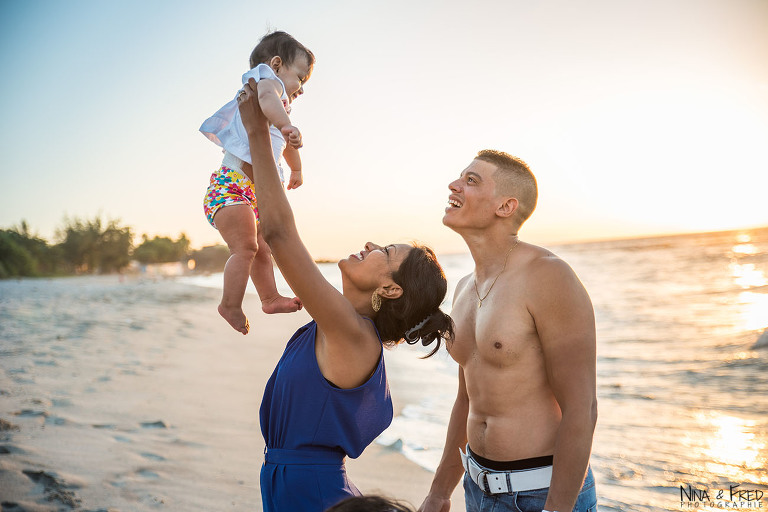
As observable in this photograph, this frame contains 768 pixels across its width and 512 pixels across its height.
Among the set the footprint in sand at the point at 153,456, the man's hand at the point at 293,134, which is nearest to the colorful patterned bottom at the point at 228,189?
the man's hand at the point at 293,134

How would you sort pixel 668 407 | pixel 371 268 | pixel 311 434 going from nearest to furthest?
1. pixel 311 434
2. pixel 371 268
3. pixel 668 407

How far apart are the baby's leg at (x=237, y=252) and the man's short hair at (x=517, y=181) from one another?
1.29 metres

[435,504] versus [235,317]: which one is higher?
[235,317]

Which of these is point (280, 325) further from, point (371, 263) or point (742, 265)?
point (742, 265)

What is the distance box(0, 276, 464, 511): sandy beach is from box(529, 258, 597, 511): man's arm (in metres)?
1.84

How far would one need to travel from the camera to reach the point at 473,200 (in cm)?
289

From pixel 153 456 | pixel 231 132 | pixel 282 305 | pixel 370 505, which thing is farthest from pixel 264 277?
pixel 153 456

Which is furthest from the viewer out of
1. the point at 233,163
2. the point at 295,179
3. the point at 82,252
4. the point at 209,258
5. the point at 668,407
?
the point at 209,258

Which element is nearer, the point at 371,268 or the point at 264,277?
the point at 371,268

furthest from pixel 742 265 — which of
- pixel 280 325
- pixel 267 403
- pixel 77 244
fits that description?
pixel 77 244

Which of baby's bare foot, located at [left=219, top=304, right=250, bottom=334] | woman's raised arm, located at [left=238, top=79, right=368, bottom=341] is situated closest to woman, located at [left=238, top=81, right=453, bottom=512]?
woman's raised arm, located at [left=238, top=79, right=368, bottom=341]

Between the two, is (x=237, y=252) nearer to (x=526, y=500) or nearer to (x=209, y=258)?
(x=526, y=500)

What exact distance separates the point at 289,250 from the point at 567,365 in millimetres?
1240

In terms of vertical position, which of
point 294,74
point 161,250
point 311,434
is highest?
point 161,250
